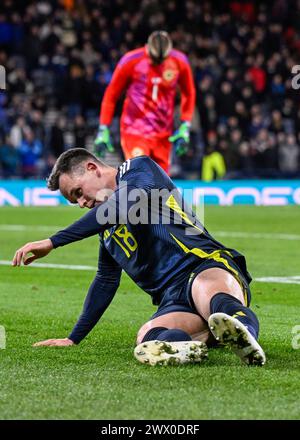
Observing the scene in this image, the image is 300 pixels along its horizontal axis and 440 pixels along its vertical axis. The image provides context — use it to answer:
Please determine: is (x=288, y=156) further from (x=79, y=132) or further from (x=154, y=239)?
(x=154, y=239)

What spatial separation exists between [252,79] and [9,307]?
734 inches

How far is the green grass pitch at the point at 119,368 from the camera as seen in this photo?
4.34m

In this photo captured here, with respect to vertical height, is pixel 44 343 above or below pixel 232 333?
below

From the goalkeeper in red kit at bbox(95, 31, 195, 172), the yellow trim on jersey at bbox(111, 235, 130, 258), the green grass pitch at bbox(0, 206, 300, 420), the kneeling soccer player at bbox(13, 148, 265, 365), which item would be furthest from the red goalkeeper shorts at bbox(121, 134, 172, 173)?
the yellow trim on jersey at bbox(111, 235, 130, 258)

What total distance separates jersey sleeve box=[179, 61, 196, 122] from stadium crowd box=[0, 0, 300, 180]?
9.52 m

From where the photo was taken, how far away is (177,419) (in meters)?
4.12

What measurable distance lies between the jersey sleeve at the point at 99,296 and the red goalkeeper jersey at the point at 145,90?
20.0 feet

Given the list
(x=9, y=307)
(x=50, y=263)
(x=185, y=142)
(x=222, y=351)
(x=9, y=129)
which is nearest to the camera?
(x=222, y=351)

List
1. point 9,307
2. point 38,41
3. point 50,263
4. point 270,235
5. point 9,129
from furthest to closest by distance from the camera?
1. point 38,41
2. point 9,129
3. point 270,235
4. point 50,263
5. point 9,307

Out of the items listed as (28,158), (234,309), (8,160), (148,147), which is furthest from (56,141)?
(234,309)

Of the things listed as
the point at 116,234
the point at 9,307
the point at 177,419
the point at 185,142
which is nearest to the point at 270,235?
the point at 185,142

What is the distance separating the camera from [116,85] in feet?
40.4

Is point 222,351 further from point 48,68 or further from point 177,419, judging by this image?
point 48,68

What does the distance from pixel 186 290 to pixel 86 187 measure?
83 centimetres
